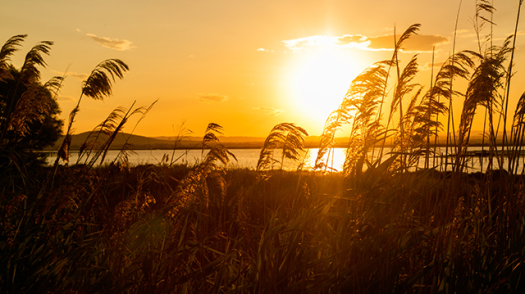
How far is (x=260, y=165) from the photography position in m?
3.67

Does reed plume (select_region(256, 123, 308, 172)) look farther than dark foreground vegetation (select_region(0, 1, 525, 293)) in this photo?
Yes

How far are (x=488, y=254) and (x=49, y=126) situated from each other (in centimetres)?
2297

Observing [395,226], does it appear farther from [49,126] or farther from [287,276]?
[49,126]

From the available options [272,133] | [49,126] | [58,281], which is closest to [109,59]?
[272,133]

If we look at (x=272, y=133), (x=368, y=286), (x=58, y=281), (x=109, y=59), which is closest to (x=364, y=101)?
(x=272, y=133)

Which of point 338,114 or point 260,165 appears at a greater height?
point 338,114

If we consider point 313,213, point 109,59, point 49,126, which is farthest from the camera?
point 49,126

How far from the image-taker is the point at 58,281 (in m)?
2.61

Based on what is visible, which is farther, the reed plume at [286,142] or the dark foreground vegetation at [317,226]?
the reed plume at [286,142]

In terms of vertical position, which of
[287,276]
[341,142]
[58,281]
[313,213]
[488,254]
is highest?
[341,142]

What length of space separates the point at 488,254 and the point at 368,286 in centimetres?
134

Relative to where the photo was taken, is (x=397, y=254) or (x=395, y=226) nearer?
(x=397, y=254)

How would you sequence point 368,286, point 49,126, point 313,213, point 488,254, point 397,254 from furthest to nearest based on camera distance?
point 49,126, point 488,254, point 313,213, point 397,254, point 368,286

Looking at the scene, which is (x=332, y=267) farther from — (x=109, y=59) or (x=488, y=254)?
(x=109, y=59)
